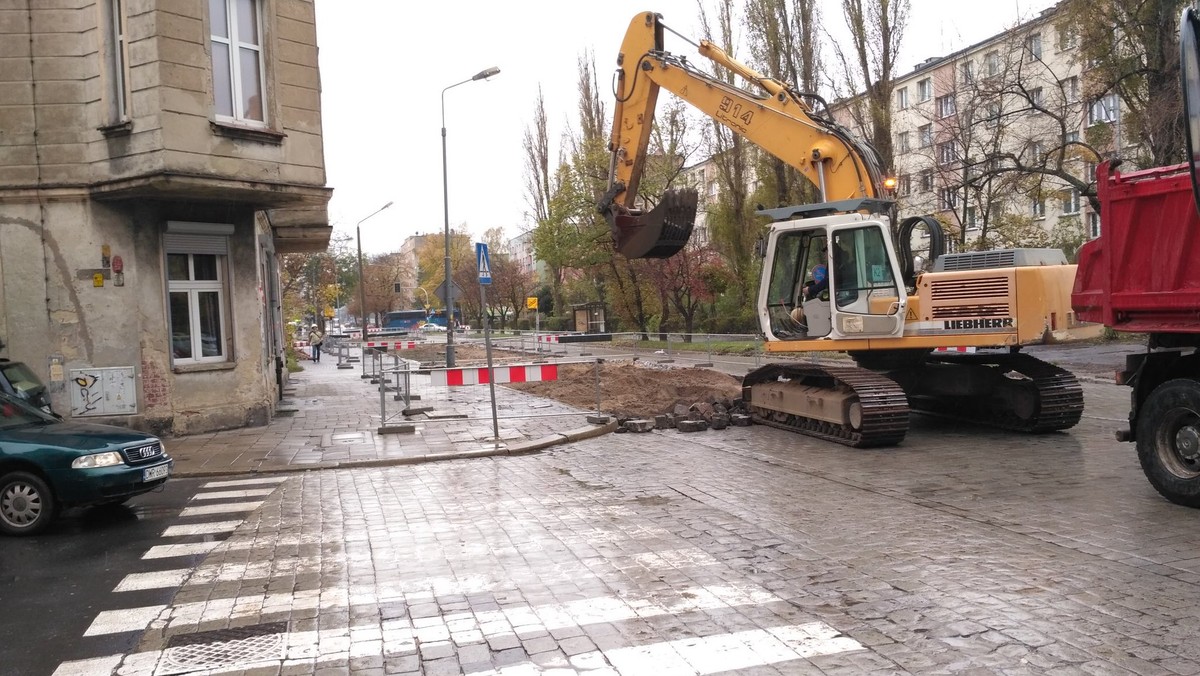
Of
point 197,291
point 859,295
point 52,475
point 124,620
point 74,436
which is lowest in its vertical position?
point 124,620

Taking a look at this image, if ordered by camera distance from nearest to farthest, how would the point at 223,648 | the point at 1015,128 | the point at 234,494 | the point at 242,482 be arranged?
the point at 223,648 → the point at 234,494 → the point at 242,482 → the point at 1015,128

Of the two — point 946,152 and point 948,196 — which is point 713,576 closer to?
point 948,196

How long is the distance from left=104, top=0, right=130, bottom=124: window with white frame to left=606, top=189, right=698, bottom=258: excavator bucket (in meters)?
8.30

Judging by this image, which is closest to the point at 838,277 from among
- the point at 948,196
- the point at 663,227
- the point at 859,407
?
the point at 859,407

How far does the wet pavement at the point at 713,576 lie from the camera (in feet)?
15.1

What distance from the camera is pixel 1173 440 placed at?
752 centimetres

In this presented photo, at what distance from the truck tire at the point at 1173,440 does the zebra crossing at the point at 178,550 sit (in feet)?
26.5

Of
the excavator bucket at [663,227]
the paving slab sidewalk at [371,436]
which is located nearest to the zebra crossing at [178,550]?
the paving slab sidewalk at [371,436]

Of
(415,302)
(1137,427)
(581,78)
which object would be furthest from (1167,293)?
(415,302)

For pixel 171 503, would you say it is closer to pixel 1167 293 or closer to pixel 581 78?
pixel 1167 293

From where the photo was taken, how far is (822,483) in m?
9.25

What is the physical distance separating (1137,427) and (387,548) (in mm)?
6816

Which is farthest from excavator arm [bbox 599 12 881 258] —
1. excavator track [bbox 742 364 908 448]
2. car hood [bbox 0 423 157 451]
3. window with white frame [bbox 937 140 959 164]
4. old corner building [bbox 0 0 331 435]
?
window with white frame [bbox 937 140 959 164]

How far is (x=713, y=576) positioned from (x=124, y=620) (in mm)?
3876
